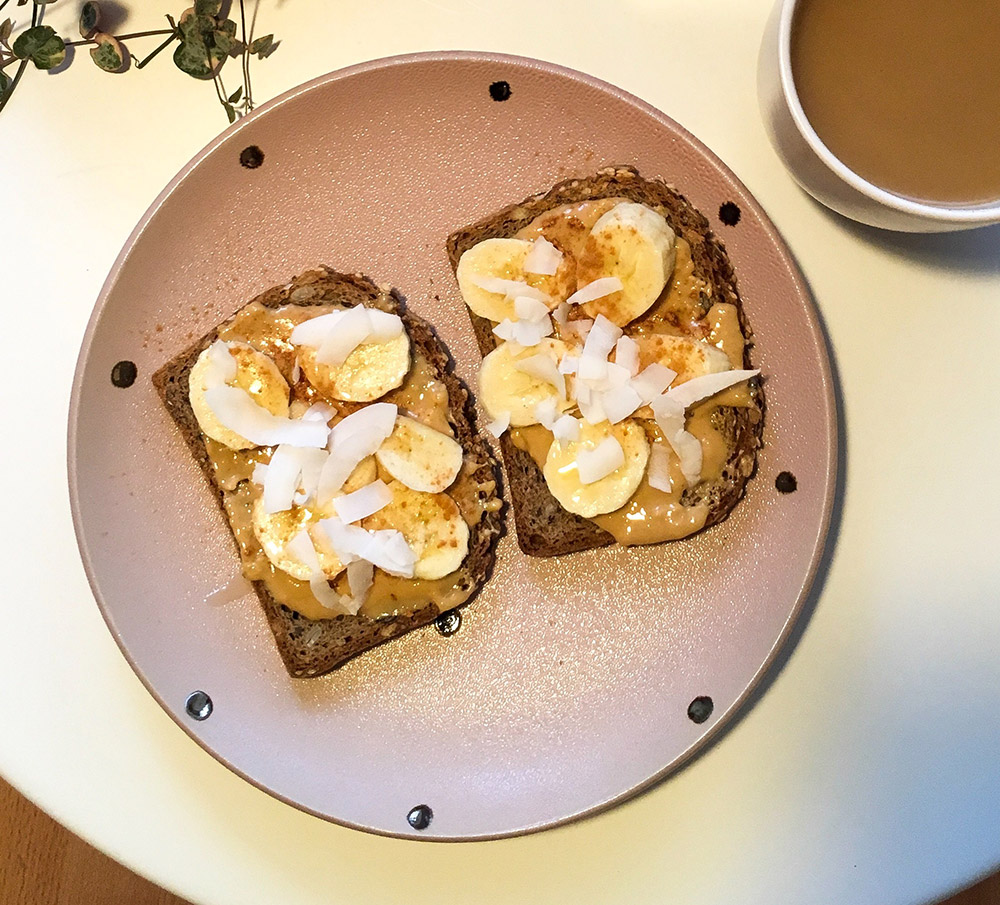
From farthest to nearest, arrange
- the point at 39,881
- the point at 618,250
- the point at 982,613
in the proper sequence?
1. the point at 39,881
2. the point at 982,613
3. the point at 618,250

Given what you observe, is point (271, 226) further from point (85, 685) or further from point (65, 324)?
point (85, 685)

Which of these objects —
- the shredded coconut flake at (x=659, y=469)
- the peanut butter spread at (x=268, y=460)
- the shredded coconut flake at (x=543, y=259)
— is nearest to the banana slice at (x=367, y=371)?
the peanut butter spread at (x=268, y=460)

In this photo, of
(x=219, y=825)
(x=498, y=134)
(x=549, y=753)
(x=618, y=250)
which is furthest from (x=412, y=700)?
(x=498, y=134)

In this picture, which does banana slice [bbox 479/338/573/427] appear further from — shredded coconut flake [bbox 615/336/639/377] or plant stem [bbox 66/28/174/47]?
plant stem [bbox 66/28/174/47]

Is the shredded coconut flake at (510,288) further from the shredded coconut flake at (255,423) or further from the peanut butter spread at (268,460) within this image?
the shredded coconut flake at (255,423)

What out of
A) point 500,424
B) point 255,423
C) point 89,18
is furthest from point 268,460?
point 89,18

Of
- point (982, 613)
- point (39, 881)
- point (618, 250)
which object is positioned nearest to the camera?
point (618, 250)
